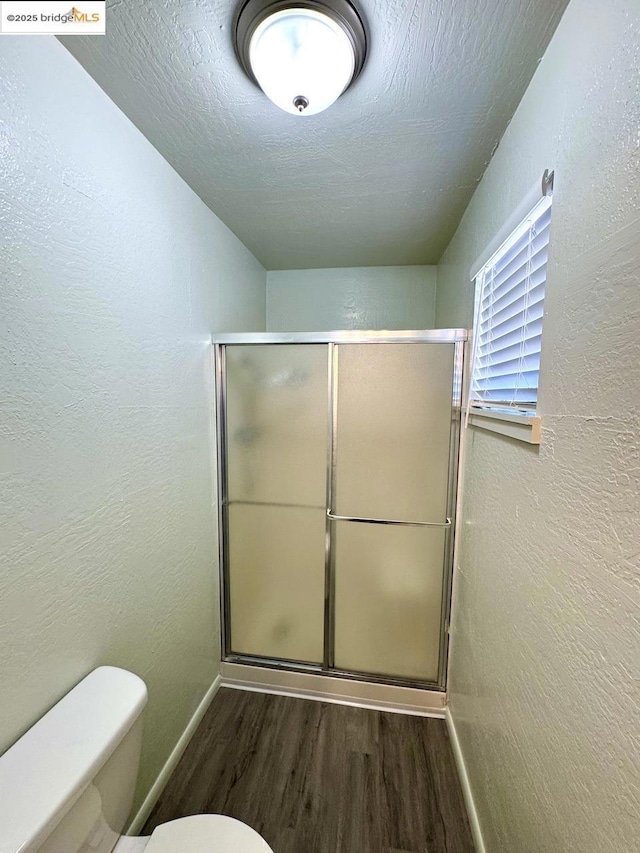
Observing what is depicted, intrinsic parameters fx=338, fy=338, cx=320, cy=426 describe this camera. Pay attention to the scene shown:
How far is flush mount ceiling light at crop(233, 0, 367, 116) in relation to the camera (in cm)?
74

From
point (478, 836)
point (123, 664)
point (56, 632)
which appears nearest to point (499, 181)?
point (56, 632)

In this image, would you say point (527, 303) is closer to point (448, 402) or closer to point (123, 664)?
point (448, 402)

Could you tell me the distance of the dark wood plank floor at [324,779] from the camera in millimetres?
1188

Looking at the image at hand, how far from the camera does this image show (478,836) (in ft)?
3.69

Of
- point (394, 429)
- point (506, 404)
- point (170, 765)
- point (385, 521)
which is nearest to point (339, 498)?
point (385, 521)

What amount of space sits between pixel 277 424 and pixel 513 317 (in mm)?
1100

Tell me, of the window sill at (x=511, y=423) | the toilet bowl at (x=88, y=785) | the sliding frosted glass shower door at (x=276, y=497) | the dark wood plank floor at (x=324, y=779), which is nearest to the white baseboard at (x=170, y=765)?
the dark wood plank floor at (x=324, y=779)

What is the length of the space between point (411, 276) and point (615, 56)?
A: 1802 mm

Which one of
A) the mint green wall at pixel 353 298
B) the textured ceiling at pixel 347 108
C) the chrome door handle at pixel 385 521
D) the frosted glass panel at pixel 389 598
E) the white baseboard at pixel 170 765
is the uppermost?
the textured ceiling at pixel 347 108

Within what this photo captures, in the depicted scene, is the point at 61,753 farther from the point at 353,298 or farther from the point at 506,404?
the point at 353,298

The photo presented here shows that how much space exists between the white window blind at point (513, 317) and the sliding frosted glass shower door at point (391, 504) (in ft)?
0.83

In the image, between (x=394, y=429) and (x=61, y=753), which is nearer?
(x=61, y=753)

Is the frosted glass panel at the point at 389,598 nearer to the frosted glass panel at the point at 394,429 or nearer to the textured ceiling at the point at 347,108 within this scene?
the frosted glass panel at the point at 394,429

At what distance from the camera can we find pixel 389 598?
1.67 meters
